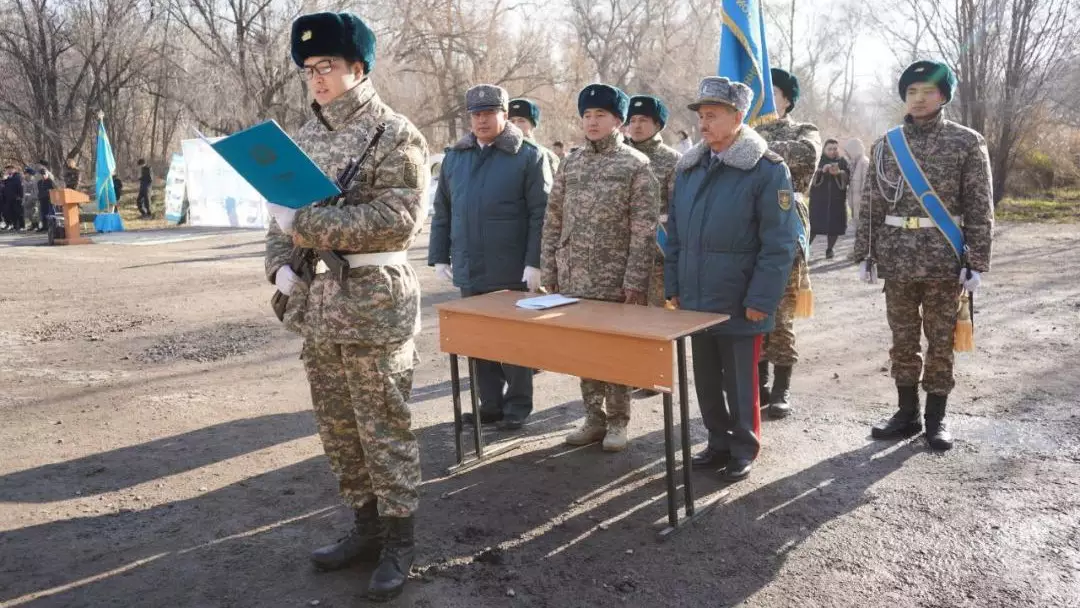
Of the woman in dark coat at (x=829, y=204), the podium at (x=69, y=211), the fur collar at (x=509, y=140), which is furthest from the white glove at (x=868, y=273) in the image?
the podium at (x=69, y=211)

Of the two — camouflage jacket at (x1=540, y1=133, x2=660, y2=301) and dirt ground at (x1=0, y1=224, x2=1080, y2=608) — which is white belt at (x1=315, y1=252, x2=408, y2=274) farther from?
Result: camouflage jacket at (x1=540, y1=133, x2=660, y2=301)

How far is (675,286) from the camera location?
4457 mm

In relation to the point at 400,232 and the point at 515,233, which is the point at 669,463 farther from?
the point at 515,233

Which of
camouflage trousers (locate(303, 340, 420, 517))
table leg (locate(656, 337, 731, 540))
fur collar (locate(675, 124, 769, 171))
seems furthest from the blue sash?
camouflage trousers (locate(303, 340, 420, 517))

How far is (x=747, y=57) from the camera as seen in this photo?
5762mm

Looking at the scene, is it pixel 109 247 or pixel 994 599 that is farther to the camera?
pixel 109 247

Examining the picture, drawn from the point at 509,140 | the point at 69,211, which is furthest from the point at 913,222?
the point at 69,211

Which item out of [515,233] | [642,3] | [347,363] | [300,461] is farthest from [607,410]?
[642,3]

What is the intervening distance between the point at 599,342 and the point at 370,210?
3.97 feet

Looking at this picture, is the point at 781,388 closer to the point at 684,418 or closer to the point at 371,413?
the point at 684,418

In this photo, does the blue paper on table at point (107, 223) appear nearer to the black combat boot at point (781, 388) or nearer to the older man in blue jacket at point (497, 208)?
the older man in blue jacket at point (497, 208)

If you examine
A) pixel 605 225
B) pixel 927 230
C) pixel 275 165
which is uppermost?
pixel 275 165

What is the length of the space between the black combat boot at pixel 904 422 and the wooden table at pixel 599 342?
143 cm

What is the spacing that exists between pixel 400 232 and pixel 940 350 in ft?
10.7
